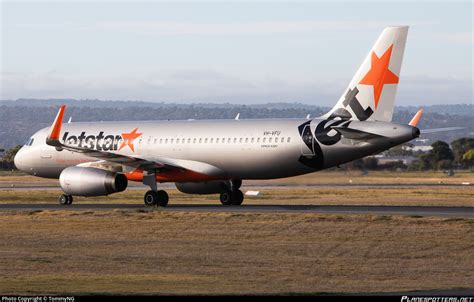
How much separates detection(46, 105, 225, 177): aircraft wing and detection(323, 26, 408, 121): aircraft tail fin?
756cm

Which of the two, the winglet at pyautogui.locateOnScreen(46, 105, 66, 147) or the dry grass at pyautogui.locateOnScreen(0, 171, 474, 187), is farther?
the dry grass at pyautogui.locateOnScreen(0, 171, 474, 187)

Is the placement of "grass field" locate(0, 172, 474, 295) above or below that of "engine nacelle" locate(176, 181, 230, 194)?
below

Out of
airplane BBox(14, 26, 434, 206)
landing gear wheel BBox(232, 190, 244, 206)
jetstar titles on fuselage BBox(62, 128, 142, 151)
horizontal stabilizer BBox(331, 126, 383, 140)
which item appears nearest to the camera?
horizontal stabilizer BBox(331, 126, 383, 140)

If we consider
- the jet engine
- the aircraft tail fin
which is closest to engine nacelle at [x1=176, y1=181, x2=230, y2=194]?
the jet engine

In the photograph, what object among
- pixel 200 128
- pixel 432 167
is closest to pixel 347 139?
pixel 200 128

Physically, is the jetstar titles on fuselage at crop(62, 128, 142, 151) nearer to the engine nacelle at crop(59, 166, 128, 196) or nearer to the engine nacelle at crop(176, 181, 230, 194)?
the engine nacelle at crop(176, 181, 230, 194)

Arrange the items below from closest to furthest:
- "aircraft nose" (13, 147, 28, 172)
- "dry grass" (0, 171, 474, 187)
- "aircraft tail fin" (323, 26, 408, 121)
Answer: "aircraft tail fin" (323, 26, 408, 121) → "aircraft nose" (13, 147, 28, 172) → "dry grass" (0, 171, 474, 187)

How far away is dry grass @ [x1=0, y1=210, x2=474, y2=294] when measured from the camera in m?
25.4

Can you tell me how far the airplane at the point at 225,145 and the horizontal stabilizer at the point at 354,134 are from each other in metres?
0.04

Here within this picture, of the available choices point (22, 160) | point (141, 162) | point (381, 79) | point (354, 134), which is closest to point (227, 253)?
point (354, 134)

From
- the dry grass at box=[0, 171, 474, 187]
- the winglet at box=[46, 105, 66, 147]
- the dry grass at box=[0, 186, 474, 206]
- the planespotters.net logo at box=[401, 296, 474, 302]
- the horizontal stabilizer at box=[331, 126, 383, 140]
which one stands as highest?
the winglet at box=[46, 105, 66, 147]

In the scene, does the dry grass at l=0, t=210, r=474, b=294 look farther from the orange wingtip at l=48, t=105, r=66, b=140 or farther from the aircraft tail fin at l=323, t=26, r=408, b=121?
the aircraft tail fin at l=323, t=26, r=408, b=121

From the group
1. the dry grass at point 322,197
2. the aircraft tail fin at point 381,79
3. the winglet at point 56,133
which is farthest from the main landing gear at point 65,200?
the aircraft tail fin at point 381,79

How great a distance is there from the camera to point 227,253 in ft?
105
